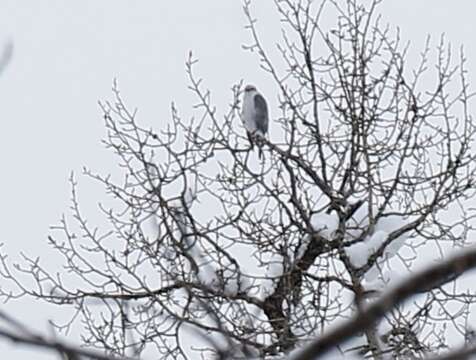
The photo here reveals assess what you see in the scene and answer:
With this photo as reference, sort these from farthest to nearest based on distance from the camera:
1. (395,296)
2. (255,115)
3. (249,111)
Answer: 1. (249,111)
2. (255,115)
3. (395,296)

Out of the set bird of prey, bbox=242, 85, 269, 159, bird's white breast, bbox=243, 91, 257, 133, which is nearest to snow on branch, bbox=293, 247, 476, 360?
bird of prey, bbox=242, 85, 269, 159

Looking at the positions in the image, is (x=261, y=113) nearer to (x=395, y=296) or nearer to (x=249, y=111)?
(x=249, y=111)

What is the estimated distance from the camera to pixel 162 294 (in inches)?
305

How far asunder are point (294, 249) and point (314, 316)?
97 centimetres

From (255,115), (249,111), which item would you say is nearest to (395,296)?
(255,115)

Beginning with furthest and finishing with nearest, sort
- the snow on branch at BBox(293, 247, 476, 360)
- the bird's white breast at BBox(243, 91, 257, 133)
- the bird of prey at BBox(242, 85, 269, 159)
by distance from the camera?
the bird's white breast at BBox(243, 91, 257, 133) → the bird of prey at BBox(242, 85, 269, 159) → the snow on branch at BBox(293, 247, 476, 360)

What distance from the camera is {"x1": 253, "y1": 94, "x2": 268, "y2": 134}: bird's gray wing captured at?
8.73m

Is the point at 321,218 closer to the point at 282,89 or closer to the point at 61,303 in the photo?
the point at 282,89

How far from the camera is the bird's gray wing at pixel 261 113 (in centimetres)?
873

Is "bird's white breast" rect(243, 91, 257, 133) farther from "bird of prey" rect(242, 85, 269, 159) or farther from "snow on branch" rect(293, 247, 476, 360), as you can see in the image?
"snow on branch" rect(293, 247, 476, 360)

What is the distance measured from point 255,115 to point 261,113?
71 mm

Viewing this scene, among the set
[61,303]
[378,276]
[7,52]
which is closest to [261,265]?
[378,276]

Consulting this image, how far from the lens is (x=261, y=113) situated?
9219mm

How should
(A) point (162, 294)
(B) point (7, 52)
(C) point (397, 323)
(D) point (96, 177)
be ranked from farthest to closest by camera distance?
(D) point (96, 177) → (A) point (162, 294) → (C) point (397, 323) → (B) point (7, 52)
